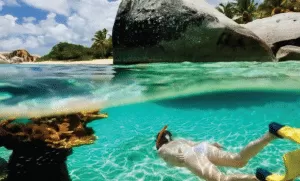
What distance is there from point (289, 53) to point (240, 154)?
1389cm

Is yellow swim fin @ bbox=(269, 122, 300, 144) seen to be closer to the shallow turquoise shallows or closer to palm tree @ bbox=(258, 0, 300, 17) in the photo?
the shallow turquoise shallows

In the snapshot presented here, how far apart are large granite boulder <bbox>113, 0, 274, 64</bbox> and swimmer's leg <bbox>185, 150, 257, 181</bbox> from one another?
422 inches

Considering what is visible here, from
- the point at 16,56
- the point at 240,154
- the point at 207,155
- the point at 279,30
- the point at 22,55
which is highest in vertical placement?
the point at 279,30

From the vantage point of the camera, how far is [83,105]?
12773mm

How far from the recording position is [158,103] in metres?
16.0

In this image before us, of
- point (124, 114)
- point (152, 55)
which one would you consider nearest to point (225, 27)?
point (152, 55)

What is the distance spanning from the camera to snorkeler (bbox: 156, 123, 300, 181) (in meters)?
3.98

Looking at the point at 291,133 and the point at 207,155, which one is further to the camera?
the point at 207,155

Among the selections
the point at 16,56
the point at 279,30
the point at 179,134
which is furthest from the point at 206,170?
the point at 16,56

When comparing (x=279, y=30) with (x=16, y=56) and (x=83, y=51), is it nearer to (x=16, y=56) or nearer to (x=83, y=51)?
(x=16, y=56)

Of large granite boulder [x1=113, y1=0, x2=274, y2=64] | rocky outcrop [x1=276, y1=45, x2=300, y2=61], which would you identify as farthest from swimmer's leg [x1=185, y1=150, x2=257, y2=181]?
rocky outcrop [x1=276, y1=45, x2=300, y2=61]

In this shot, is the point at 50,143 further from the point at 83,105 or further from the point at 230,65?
the point at 230,65

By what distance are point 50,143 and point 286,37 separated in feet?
50.3

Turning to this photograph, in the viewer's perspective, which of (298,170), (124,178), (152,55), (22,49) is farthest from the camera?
(22,49)
